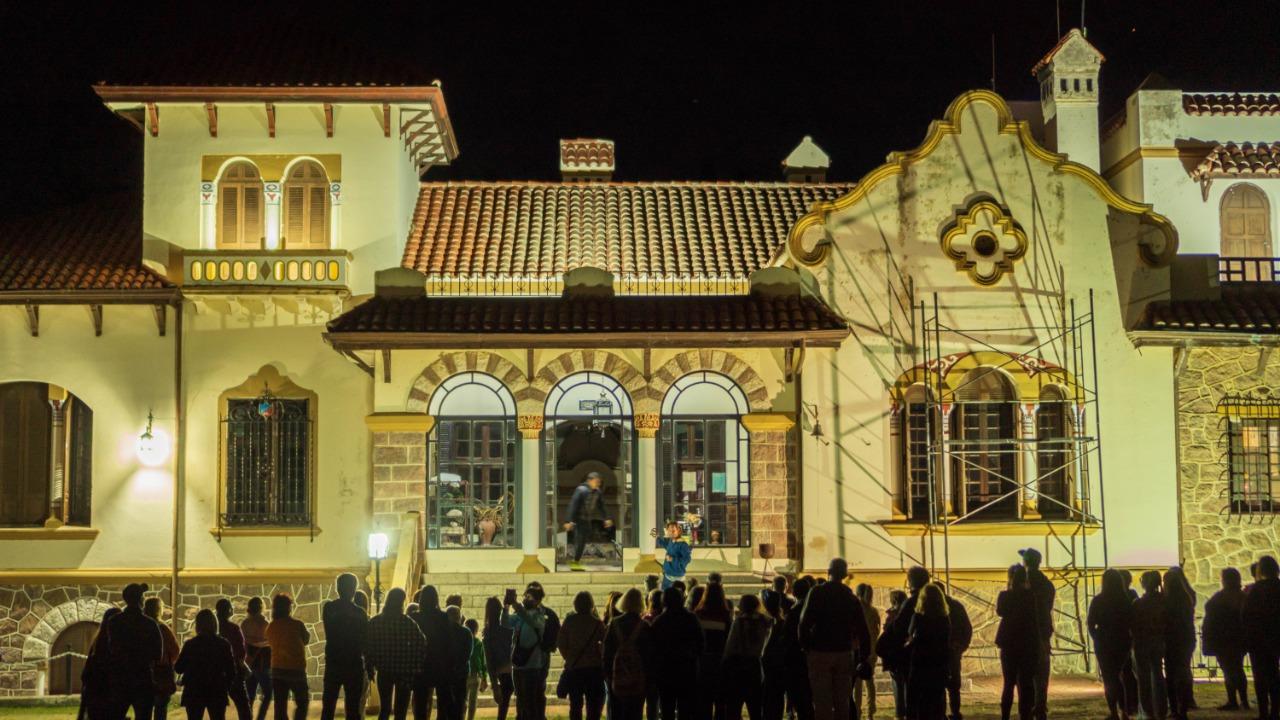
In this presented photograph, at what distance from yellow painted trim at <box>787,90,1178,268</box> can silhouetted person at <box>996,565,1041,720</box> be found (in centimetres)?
832

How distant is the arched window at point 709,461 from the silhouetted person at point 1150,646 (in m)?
7.69

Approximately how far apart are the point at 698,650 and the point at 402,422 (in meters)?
9.70

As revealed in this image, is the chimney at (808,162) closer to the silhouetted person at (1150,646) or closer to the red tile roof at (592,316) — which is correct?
the red tile roof at (592,316)

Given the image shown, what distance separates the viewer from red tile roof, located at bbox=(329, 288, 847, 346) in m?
20.1

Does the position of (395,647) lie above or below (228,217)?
below

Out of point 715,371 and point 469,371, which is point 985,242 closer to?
point 715,371

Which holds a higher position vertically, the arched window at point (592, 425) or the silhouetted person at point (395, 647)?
the arched window at point (592, 425)

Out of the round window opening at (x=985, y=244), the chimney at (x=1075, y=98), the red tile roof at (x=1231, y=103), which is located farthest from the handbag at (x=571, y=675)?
the red tile roof at (x=1231, y=103)

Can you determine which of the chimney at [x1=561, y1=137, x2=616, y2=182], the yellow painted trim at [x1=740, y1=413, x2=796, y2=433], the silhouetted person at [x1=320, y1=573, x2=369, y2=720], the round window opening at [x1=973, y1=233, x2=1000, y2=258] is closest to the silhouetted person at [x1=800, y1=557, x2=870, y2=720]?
the silhouetted person at [x1=320, y1=573, x2=369, y2=720]

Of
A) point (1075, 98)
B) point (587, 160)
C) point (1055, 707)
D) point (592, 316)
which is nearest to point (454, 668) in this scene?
point (1055, 707)

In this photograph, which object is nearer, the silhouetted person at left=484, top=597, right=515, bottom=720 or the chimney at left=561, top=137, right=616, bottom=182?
the silhouetted person at left=484, top=597, right=515, bottom=720

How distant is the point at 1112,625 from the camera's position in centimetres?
1424

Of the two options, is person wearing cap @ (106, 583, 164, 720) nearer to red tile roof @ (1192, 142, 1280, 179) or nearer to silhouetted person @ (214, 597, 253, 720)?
silhouetted person @ (214, 597, 253, 720)

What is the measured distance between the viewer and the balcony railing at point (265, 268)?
21406 mm
